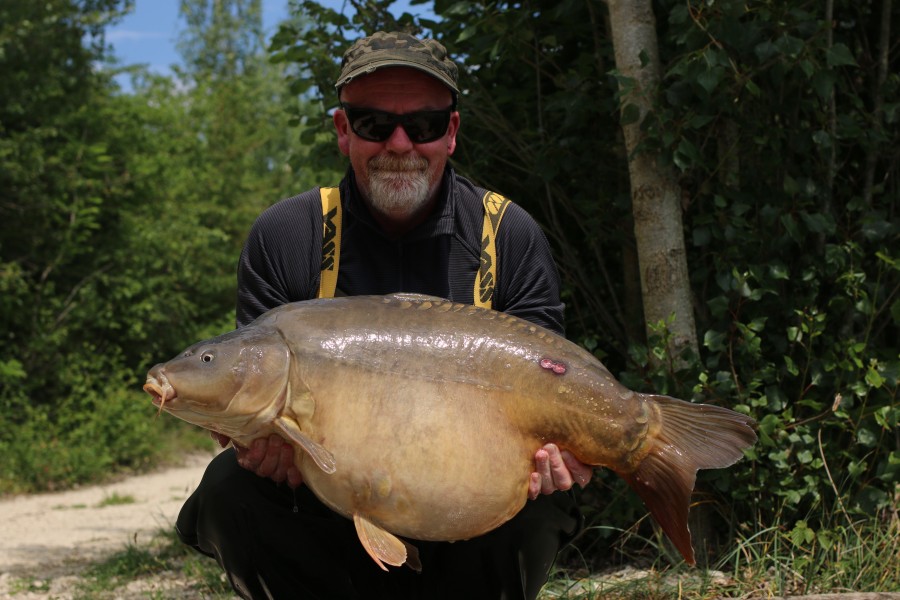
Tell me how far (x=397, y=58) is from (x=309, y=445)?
3.64 ft

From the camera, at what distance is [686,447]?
230cm

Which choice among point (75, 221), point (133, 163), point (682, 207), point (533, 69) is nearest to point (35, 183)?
point (75, 221)

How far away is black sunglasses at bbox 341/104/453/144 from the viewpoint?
8.80 feet

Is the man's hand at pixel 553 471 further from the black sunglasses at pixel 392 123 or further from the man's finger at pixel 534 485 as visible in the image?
the black sunglasses at pixel 392 123

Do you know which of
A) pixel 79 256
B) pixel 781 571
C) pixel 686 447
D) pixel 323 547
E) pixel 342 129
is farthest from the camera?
pixel 79 256

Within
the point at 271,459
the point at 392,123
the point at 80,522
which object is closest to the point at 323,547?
the point at 271,459

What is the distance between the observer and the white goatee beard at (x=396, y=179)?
2.70m

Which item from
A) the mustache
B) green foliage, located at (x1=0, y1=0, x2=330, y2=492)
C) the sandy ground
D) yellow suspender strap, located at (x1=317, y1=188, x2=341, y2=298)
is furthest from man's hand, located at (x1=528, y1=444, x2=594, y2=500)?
green foliage, located at (x1=0, y1=0, x2=330, y2=492)

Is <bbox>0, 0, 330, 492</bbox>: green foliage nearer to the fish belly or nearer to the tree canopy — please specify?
the tree canopy

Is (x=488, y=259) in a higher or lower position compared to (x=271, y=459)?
higher

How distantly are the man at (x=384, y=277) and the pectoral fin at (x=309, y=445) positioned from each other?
0.38 metres

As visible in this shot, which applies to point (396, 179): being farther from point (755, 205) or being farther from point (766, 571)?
point (766, 571)

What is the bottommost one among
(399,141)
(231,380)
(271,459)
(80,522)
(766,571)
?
(80,522)

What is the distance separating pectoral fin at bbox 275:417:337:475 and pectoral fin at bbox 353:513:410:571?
5.9 inches
